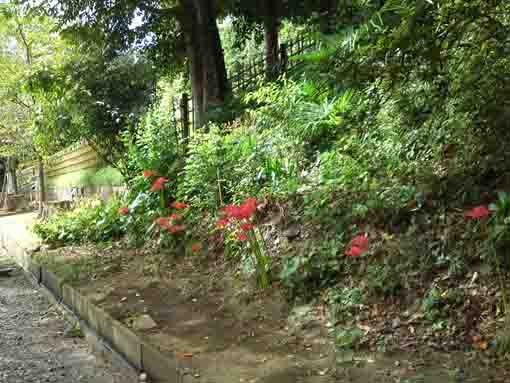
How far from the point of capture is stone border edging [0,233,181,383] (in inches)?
137

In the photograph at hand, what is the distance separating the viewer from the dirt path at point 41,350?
3996mm

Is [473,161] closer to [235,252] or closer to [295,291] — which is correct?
[295,291]

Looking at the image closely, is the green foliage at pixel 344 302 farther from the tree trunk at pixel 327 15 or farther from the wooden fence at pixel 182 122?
the tree trunk at pixel 327 15

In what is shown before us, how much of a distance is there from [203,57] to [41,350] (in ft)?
21.2

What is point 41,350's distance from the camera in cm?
466

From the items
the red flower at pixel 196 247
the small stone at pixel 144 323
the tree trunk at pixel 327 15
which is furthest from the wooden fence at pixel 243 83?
the small stone at pixel 144 323

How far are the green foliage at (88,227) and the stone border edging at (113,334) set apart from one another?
3.98ft

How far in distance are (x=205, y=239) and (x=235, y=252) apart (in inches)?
32.2

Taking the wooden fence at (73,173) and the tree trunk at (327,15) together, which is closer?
the tree trunk at (327,15)

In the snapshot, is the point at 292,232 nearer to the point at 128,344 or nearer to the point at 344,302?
the point at 344,302

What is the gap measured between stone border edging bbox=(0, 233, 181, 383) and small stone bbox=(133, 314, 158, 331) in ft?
0.32

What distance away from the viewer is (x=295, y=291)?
4199mm

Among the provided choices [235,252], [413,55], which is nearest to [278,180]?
[235,252]

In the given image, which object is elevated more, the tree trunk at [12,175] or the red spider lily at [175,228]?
the tree trunk at [12,175]
